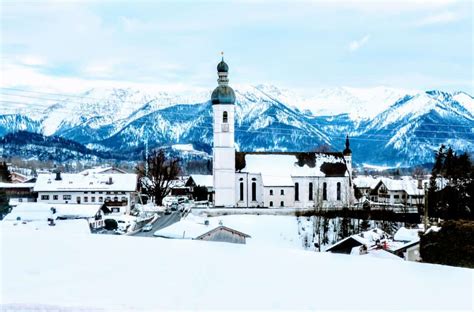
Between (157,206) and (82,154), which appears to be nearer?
(157,206)

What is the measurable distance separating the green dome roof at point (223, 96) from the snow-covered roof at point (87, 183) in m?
9.33

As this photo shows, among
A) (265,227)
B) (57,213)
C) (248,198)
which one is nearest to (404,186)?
(248,198)

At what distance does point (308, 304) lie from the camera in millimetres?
6160

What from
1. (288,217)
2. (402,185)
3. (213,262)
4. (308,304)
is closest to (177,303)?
(308,304)

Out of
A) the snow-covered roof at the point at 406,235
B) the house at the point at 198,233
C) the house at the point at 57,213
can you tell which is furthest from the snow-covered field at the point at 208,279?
the house at the point at 57,213

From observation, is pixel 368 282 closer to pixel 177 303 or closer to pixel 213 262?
pixel 213 262

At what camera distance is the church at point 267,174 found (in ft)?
140

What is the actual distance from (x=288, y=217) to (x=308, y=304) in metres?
32.9

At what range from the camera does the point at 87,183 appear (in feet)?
147

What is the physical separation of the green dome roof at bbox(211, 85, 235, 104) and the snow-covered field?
110 ft

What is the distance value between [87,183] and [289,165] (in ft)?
51.3

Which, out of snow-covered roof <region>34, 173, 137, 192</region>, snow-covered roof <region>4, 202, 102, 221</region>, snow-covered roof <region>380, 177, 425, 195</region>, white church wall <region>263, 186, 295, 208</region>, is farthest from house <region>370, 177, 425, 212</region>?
snow-covered roof <region>4, 202, 102, 221</region>

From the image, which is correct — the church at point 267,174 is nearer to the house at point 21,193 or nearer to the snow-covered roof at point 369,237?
the snow-covered roof at point 369,237

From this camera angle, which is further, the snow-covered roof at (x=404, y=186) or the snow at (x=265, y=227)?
the snow-covered roof at (x=404, y=186)
